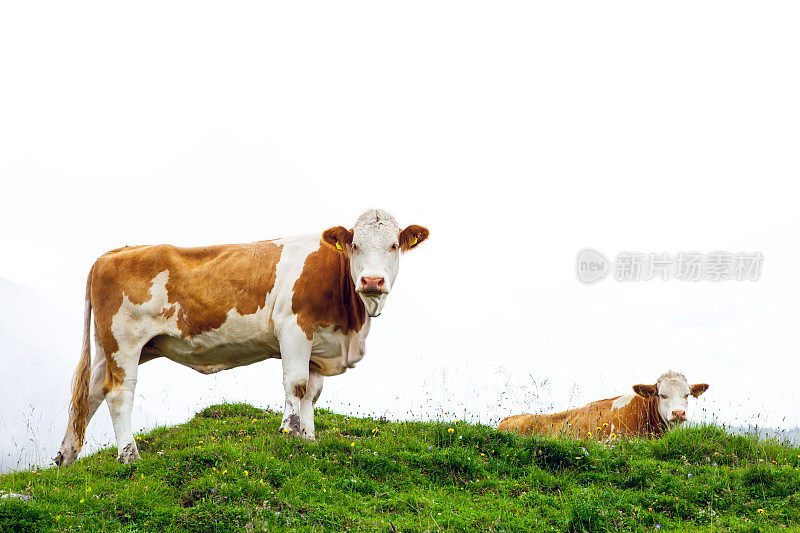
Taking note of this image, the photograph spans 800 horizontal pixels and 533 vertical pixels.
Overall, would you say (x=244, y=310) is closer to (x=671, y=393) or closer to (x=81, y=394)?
(x=81, y=394)

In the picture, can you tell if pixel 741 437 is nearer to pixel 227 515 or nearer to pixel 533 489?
pixel 533 489

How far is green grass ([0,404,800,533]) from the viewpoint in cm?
757

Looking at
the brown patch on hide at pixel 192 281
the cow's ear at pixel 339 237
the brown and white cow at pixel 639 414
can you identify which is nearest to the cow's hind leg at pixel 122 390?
the brown patch on hide at pixel 192 281

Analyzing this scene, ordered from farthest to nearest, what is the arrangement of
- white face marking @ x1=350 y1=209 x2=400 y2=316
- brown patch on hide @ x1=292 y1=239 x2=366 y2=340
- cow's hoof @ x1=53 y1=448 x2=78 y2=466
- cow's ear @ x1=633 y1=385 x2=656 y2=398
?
cow's ear @ x1=633 y1=385 x2=656 y2=398, cow's hoof @ x1=53 y1=448 x2=78 y2=466, brown patch on hide @ x1=292 y1=239 x2=366 y2=340, white face marking @ x1=350 y1=209 x2=400 y2=316

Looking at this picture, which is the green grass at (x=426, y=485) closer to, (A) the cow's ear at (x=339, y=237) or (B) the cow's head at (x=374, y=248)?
(B) the cow's head at (x=374, y=248)

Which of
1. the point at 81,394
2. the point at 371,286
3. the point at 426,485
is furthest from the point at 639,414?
the point at 81,394

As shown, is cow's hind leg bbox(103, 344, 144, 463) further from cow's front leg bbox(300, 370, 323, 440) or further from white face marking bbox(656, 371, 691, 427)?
white face marking bbox(656, 371, 691, 427)

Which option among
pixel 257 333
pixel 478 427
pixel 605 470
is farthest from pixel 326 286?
pixel 605 470

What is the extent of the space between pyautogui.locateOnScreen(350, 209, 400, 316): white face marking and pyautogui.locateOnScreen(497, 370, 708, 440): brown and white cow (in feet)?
19.1

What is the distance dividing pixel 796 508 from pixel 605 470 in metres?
2.21

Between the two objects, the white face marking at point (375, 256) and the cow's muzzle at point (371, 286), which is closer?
the cow's muzzle at point (371, 286)

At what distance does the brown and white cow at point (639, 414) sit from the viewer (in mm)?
14156

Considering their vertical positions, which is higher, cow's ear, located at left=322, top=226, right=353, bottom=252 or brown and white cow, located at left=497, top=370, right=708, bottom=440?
cow's ear, located at left=322, top=226, right=353, bottom=252

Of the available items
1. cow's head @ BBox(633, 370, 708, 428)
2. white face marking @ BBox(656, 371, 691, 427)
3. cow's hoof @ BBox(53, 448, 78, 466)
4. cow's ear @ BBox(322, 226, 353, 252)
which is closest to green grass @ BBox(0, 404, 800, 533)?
cow's hoof @ BBox(53, 448, 78, 466)
